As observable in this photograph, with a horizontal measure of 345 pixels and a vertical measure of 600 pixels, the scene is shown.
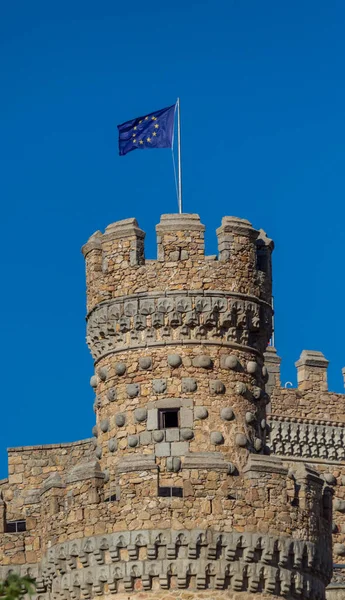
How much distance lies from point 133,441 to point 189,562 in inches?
90.2

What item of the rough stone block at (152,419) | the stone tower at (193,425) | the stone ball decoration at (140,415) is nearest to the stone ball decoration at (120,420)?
the stone tower at (193,425)

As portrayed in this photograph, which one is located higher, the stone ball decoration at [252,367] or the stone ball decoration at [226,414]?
the stone ball decoration at [252,367]

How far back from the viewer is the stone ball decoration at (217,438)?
124ft

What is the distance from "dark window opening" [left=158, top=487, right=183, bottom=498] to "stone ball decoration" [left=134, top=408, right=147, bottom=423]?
4.26 feet

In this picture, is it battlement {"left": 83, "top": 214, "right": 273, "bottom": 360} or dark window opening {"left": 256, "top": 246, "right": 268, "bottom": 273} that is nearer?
battlement {"left": 83, "top": 214, "right": 273, "bottom": 360}

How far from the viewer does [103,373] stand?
39.0 metres

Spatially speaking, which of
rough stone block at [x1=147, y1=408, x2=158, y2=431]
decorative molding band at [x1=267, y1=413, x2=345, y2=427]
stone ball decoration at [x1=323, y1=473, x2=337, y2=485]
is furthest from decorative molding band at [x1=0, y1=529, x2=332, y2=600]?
decorative molding band at [x1=267, y1=413, x2=345, y2=427]

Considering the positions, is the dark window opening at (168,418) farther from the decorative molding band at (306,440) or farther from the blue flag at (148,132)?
the decorative molding band at (306,440)

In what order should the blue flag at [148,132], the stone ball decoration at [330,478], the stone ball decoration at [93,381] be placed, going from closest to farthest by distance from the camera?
the stone ball decoration at [93,381] < the blue flag at [148,132] < the stone ball decoration at [330,478]

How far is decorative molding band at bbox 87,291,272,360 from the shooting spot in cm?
3834

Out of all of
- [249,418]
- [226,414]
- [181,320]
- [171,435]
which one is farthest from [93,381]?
[249,418]

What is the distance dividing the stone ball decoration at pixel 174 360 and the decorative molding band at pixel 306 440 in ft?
57.3

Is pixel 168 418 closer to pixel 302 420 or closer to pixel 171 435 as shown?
pixel 171 435

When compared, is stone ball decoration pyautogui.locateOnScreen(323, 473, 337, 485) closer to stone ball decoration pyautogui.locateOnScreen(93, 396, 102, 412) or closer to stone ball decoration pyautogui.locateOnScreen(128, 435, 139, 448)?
stone ball decoration pyautogui.locateOnScreen(93, 396, 102, 412)
